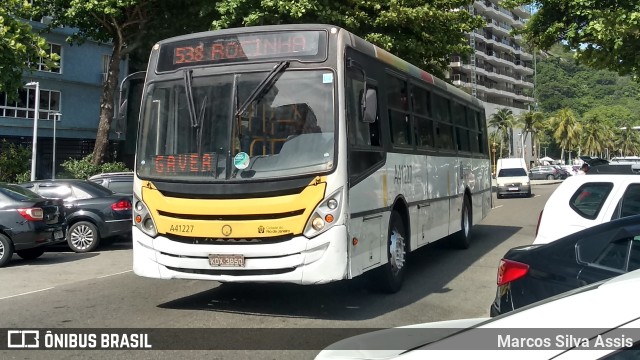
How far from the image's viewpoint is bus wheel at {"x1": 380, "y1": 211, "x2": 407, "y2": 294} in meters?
7.97

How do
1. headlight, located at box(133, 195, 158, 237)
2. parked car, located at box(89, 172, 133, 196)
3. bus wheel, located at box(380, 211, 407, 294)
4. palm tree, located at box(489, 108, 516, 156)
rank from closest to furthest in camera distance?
headlight, located at box(133, 195, 158, 237) → bus wheel, located at box(380, 211, 407, 294) → parked car, located at box(89, 172, 133, 196) → palm tree, located at box(489, 108, 516, 156)

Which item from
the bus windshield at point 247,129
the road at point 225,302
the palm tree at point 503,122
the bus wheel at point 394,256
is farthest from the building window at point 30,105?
the palm tree at point 503,122

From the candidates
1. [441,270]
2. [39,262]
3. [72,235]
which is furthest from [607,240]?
[72,235]

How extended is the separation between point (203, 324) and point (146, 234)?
4.44 feet

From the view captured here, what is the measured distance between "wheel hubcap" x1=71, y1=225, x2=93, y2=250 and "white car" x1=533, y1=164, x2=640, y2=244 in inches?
415

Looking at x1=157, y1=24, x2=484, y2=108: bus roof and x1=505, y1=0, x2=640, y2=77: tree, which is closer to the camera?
x1=157, y1=24, x2=484, y2=108: bus roof

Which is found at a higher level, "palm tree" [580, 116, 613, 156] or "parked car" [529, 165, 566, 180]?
"palm tree" [580, 116, 613, 156]

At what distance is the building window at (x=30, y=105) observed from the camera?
3294 centimetres

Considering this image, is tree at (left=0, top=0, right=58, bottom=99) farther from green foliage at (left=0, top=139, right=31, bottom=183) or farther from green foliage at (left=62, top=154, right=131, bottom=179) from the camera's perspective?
green foliage at (left=0, top=139, right=31, bottom=183)

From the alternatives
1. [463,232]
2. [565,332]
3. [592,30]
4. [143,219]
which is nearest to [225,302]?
[143,219]

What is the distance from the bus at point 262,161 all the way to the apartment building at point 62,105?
2889 cm

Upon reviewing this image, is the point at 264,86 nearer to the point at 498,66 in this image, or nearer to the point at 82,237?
Result: the point at 82,237

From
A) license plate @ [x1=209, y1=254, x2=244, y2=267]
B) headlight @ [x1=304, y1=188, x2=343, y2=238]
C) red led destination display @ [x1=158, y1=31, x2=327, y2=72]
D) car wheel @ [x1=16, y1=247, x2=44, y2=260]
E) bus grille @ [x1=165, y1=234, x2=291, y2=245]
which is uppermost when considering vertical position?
red led destination display @ [x1=158, y1=31, x2=327, y2=72]

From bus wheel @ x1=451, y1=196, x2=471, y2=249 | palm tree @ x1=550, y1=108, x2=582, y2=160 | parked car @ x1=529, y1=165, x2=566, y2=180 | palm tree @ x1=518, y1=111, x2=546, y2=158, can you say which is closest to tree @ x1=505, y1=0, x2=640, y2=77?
bus wheel @ x1=451, y1=196, x2=471, y2=249
